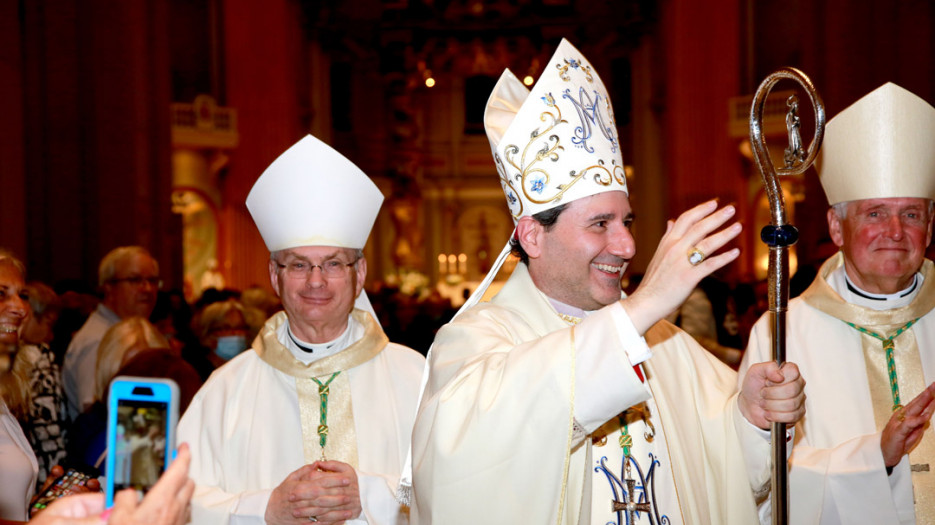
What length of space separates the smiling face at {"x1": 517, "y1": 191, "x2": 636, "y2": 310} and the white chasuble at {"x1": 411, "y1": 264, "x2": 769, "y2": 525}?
20 centimetres

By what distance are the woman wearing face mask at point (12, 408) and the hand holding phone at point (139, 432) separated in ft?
5.61

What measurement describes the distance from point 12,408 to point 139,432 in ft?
6.89

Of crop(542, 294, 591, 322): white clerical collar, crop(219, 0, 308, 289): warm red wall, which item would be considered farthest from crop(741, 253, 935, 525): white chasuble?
crop(219, 0, 308, 289): warm red wall

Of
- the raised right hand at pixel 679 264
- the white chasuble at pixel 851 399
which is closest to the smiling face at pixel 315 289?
the white chasuble at pixel 851 399

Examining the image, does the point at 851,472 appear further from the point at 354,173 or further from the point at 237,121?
the point at 237,121

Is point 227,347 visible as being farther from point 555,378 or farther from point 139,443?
point 139,443

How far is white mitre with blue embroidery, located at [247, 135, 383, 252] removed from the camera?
3.62 m

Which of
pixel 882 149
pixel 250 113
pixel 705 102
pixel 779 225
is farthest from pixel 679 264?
pixel 250 113

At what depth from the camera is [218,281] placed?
19.5 meters

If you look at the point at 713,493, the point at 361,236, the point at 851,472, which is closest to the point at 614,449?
the point at 713,493

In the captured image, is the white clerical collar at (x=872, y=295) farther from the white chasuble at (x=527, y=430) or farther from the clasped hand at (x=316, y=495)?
the clasped hand at (x=316, y=495)

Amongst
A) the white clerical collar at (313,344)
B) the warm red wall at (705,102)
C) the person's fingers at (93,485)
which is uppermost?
the warm red wall at (705,102)

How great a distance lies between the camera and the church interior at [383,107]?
980cm

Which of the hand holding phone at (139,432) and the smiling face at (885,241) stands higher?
the smiling face at (885,241)
